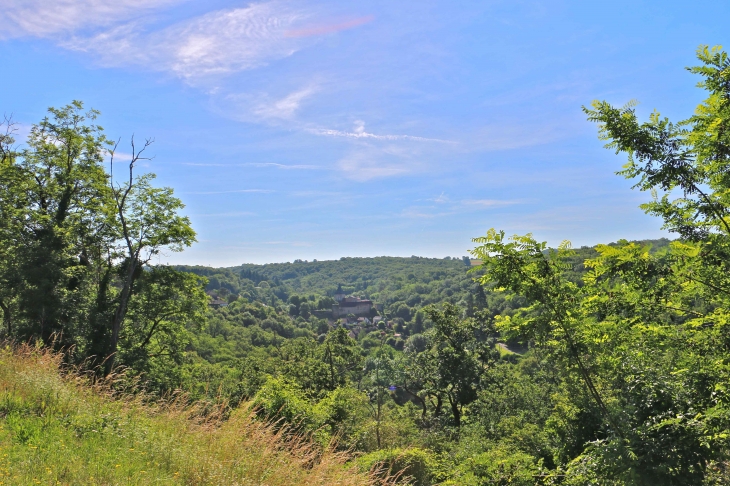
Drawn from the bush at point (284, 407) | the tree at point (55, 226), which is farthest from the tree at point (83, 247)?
the bush at point (284, 407)

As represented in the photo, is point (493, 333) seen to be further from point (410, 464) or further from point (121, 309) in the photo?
point (121, 309)

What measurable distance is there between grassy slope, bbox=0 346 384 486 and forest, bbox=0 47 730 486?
578 mm

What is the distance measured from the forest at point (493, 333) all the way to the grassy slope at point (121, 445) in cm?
58

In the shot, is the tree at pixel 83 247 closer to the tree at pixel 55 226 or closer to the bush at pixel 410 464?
the tree at pixel 55 226

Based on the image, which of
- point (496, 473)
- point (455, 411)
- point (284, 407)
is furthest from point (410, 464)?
point (455, 411)

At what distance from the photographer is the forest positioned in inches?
149

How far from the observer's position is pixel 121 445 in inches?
190

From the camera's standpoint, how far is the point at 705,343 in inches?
157

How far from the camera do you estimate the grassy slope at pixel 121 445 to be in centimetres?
401

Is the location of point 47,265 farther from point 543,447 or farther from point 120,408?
point 543,447

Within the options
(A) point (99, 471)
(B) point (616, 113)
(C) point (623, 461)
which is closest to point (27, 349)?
(A) point (99, 471)

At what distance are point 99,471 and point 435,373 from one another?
66.6ft

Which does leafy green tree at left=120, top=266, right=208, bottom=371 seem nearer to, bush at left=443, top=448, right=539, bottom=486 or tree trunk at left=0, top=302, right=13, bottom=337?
tree trunk at left=0, top=302, right=13, bottom=337

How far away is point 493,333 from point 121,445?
16840 mm
